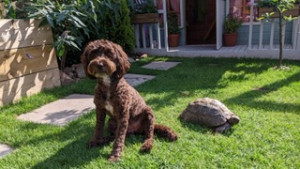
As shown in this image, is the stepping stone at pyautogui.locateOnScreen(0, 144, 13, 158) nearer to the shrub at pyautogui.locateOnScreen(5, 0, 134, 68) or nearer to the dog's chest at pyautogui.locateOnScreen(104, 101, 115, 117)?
the dog's chest at pyautogui.locateOnScreen(104, 101, 115, 117)

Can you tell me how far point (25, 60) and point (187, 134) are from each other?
8.85 ft

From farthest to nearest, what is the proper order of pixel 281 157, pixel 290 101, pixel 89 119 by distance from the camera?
pixel 290 101, pixel 89 119, pixel 281 157

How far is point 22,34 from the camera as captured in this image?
3.84m

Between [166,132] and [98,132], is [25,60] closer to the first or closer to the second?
[98,132]

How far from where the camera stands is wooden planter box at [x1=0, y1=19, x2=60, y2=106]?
3.62 m

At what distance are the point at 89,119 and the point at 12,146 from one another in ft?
2.78

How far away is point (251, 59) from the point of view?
6.04 m

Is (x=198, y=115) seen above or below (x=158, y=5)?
below

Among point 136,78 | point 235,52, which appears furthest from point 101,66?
point 235,52

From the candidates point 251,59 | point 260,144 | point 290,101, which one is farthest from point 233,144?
point 251,59

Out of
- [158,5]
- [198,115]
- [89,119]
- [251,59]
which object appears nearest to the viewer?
[198,115]

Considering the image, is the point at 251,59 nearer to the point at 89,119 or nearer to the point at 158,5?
the point at 158,5

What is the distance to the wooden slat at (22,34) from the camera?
358cm

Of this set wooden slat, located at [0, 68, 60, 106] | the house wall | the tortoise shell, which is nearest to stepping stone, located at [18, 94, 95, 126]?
wooden slat, located at [0, 68, 60, 106]
